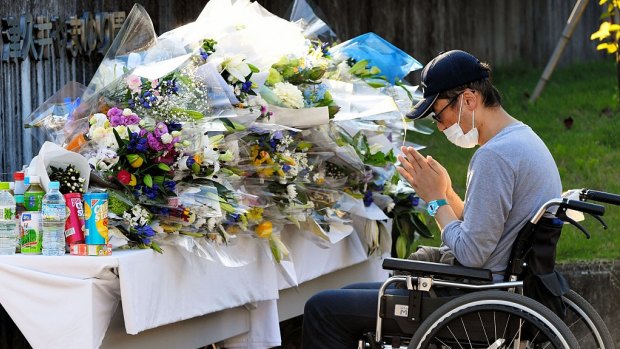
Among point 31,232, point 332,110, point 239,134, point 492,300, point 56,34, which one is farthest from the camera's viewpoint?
point 56,34

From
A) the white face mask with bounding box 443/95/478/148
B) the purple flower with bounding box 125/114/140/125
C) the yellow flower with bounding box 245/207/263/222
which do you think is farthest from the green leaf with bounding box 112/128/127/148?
the white face mask with bounding box 443/95/478/148

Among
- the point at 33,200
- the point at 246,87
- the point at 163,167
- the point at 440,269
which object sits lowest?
the point at 440,269

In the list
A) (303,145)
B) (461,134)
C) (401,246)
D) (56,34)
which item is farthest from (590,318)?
(56,34)

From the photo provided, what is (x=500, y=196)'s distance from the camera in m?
4.31

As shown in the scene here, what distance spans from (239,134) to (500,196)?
4.51ft

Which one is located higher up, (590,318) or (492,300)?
(492,300)

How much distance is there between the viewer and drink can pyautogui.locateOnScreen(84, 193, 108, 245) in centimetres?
448

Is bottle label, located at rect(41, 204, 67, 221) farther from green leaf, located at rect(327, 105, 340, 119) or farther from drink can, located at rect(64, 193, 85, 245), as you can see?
green leaf, located at rect(327, 105, 340, 119)

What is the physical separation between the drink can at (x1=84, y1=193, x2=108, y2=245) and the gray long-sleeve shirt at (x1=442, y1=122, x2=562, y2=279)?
132cm

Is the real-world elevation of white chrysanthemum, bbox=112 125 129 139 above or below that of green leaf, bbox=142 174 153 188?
above

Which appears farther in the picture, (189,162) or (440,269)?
(189,162)

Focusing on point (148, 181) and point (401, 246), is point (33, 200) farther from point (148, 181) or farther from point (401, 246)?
point (401, 246)

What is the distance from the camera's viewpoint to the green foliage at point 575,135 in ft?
26.2

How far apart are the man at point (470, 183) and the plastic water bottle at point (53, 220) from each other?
104 cm
